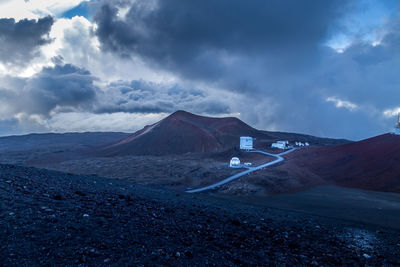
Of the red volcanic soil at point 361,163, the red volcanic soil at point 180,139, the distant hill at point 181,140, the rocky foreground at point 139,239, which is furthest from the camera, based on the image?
the red volcanic soil at point 180,139

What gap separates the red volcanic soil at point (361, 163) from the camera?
122 feet

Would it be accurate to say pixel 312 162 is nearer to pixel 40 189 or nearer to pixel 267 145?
pixel 267 145

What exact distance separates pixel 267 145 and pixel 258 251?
8203cm

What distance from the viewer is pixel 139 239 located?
7863mm

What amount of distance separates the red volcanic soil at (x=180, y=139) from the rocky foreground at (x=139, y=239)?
7936cm

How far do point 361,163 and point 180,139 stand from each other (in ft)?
225

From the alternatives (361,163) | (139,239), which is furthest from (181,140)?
(139,239)

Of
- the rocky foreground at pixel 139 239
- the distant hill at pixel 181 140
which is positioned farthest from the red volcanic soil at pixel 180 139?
the rocky foreground at pixel 139 239

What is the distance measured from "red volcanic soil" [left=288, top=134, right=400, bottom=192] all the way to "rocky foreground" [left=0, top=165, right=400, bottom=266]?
2758 cm

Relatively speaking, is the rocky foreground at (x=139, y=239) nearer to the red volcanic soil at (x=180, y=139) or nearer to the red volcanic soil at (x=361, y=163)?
the red volcanic soil at (x=361, y=163)

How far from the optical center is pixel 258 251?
8.91 m

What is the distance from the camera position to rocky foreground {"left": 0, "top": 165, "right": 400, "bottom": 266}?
21.0 ft

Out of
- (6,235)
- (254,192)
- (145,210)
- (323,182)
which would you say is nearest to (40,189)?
(145,210)

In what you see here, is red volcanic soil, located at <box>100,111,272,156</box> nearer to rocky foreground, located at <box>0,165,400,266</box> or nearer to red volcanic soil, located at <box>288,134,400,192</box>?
red volcanic soil, located at <box>288,134,400,192</box>
